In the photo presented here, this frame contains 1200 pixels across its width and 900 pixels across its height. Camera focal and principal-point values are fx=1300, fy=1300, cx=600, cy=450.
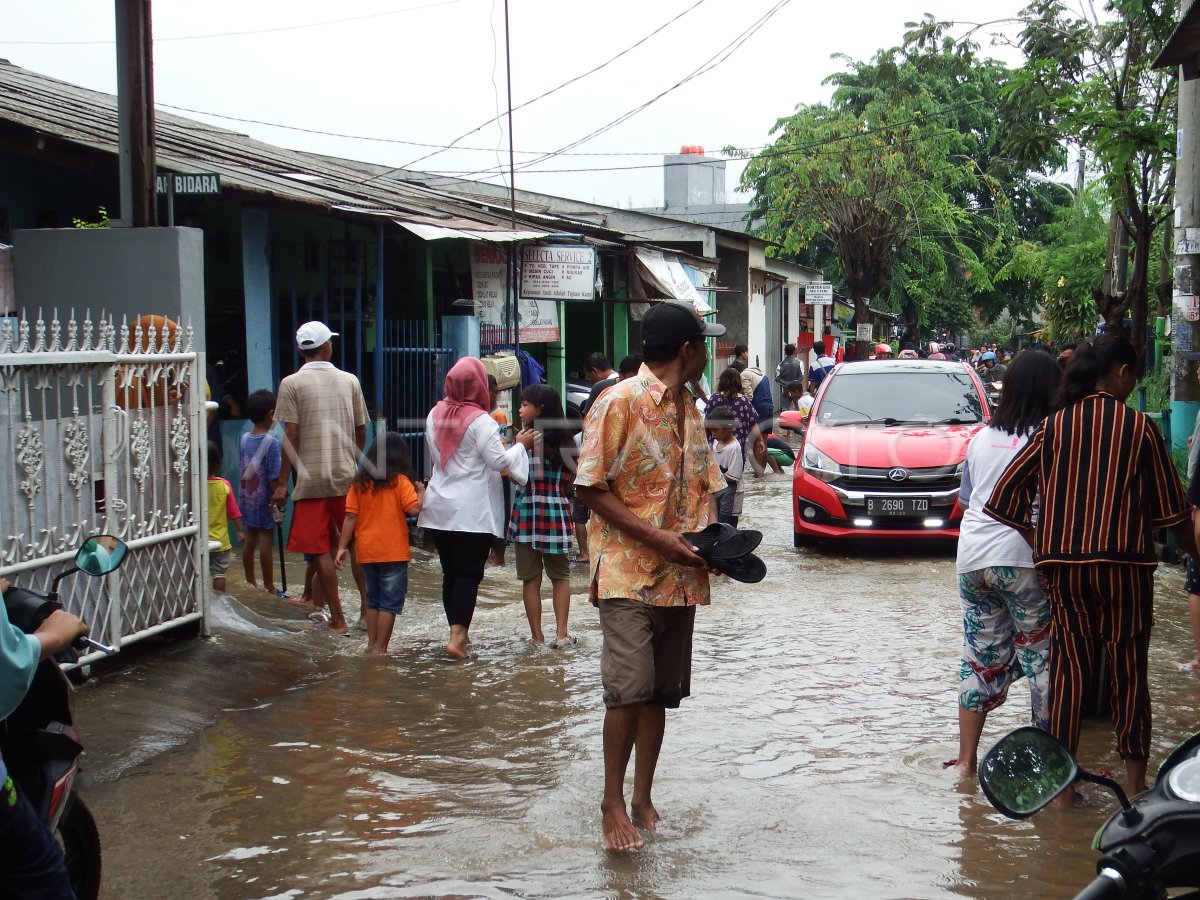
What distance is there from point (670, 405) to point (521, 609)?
17.0ft

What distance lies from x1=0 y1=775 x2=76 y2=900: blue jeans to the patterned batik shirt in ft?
6.76

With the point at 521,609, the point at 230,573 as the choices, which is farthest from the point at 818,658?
Result: the point at 230,573

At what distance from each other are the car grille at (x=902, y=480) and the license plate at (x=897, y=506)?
0.28 feet

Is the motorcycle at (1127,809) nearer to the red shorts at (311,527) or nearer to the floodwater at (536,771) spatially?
the floodwater at (536,771)

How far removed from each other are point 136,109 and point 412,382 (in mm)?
5247

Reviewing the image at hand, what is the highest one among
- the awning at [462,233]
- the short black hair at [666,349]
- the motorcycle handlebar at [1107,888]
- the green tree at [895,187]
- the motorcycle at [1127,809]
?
the green tree at [895,187]

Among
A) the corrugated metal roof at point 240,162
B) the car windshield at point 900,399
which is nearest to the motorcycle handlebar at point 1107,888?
the corrugated metal roof at point 240,162

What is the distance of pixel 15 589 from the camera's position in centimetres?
329

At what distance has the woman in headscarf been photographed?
24.3 ft

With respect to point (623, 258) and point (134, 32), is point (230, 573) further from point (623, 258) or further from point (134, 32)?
point (623, 258)

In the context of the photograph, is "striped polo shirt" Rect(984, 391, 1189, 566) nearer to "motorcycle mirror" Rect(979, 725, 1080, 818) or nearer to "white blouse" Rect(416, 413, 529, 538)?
"motorcycle mirror" Rect(979, 725, 1080, 818)

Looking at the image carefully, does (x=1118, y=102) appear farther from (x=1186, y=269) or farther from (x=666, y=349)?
(x=666, y=349)

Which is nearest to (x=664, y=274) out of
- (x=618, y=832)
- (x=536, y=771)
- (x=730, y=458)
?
(x=730, y=458)

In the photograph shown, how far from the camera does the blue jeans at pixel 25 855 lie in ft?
9.18
